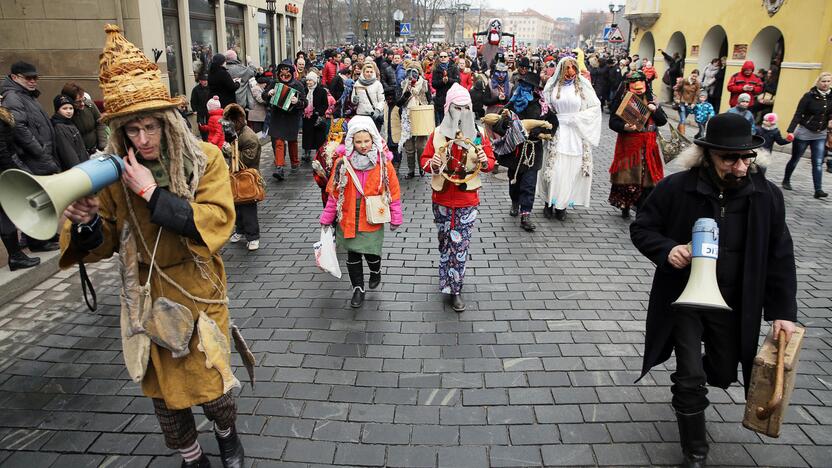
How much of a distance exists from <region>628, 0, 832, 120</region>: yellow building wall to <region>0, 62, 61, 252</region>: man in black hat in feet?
49.1

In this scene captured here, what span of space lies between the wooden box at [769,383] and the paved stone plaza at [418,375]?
0.54 metres

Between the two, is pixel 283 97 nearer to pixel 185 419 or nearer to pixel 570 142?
pixel 570 142

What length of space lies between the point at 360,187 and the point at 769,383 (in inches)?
130

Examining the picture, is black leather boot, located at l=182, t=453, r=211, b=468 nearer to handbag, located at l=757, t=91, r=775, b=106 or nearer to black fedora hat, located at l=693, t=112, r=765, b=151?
black fedora hat, located at l=693, t=112, r=765, b=151

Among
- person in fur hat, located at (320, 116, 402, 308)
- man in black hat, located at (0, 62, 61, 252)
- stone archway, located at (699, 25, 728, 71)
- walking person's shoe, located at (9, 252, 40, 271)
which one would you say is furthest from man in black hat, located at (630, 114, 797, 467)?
stone archway, located at (699, 25, 728, 71)

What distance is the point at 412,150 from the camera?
10.4 meters

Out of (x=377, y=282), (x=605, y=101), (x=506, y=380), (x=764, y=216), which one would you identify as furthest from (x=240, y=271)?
(x=605, y=101)

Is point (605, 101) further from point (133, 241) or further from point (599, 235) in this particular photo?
point (133, 241)

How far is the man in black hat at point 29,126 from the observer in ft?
19.7

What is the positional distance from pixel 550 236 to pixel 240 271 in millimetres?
3738

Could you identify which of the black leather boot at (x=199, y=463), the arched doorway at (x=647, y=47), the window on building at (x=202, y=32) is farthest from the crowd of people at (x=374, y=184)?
the arched doorway at (x=647, y=47)

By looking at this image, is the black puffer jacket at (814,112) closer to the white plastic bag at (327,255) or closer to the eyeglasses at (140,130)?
the white plastic bag at (327,255)

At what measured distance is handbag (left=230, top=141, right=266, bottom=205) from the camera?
22.3ft

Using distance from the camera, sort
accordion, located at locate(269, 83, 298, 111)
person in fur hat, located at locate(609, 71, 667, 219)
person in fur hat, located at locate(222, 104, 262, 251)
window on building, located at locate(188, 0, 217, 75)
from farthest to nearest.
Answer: window on building, located at locate(188, 0, 217, 75) < accordion, located at locate(269, 83, 298, 111) < person in fur hat, located at locate(609, 71, 667, 219) < person in fur hat, located at locate(222, 104, 262, 251)
